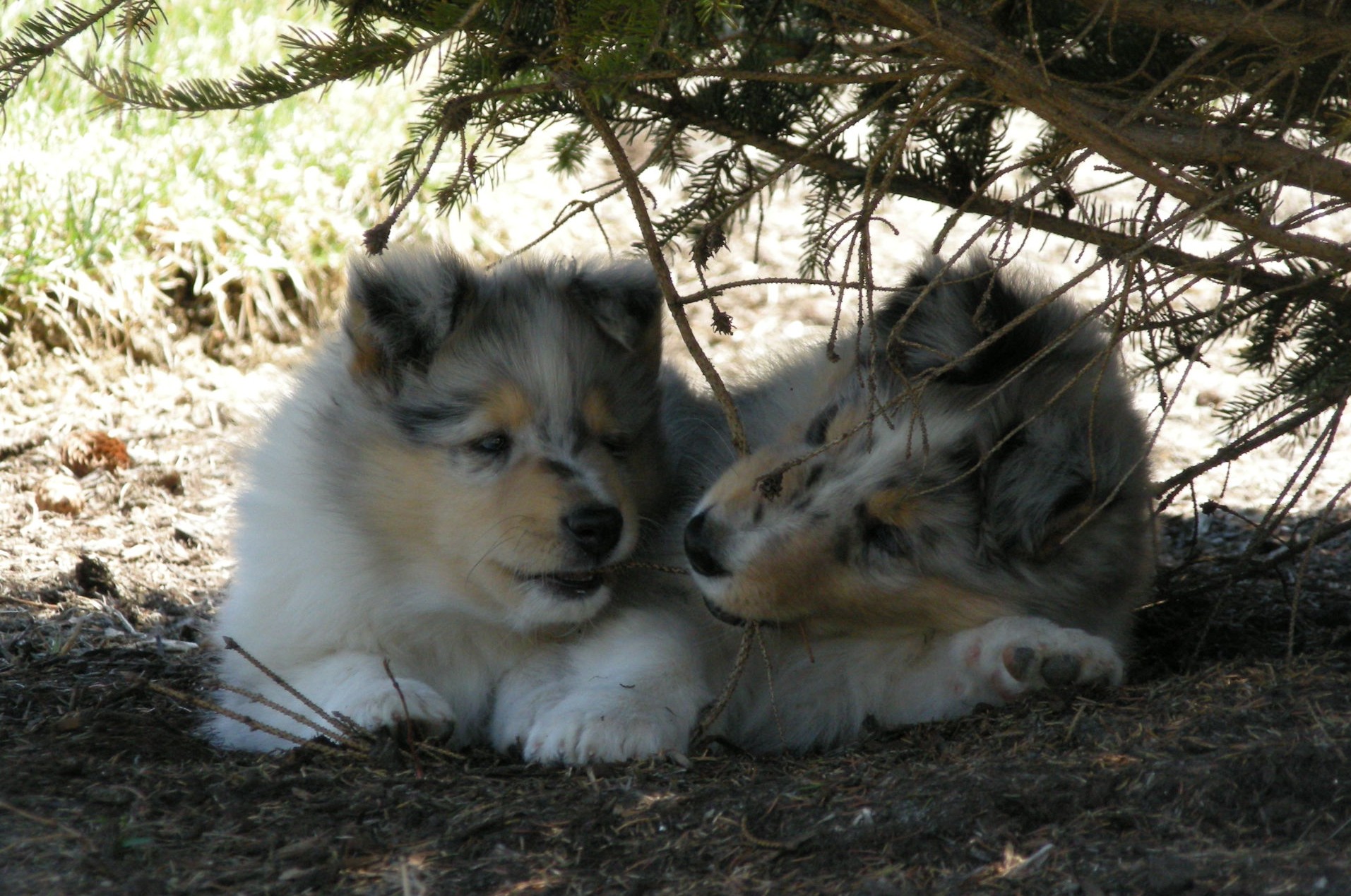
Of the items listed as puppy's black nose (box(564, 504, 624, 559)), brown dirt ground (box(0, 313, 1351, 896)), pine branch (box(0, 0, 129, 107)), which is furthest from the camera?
puppy's black nose (box(564, 504, 624, 559))

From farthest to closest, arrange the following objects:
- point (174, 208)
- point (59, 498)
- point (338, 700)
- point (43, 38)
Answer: point (174, 208) → point (59, 498) → point (338, 700) → point (43, 38)

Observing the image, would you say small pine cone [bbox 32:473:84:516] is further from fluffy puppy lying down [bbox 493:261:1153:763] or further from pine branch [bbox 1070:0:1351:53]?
pine branch [bbox 1070:0:1351:53]

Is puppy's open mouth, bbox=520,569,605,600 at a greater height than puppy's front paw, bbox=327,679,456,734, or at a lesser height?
greater

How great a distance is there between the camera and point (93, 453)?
5.91m

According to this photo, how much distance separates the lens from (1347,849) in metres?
2.16

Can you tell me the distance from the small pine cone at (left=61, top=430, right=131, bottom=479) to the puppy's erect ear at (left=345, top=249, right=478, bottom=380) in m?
2.84

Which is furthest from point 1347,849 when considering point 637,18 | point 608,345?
point 608,345

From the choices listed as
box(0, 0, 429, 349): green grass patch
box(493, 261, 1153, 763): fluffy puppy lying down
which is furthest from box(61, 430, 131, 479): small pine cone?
box(493, 261, 1153, 763): fluffy puppy lying down

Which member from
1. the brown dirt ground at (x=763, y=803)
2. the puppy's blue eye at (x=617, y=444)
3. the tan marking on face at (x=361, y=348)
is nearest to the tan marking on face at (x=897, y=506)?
the brown dirt ground at (x=763, y=803)

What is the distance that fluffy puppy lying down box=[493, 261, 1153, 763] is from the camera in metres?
3.15

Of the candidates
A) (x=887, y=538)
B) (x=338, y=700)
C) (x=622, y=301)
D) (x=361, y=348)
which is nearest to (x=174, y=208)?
(x=361, y=348)

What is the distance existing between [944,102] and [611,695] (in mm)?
1665

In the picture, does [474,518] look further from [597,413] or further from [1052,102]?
[1052,102]

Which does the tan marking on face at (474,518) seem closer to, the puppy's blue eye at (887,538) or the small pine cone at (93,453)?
the puppy's blue eye at (887,538)
